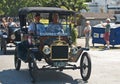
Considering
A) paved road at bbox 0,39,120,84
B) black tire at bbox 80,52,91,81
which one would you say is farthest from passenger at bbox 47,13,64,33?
paved road at bbox 0,39,120,84

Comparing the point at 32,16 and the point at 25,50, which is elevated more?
the point at 32,16

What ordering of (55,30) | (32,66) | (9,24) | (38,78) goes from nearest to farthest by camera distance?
1. (32,66)
2. (38,78)
3. (55,30)
4. (9,24)

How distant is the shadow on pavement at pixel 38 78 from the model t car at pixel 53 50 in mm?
358

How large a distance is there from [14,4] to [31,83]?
66.1m

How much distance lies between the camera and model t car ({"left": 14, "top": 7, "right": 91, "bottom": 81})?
11680mm

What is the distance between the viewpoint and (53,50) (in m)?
11.8

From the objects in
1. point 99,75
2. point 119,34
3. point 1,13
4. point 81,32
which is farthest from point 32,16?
point 1,13

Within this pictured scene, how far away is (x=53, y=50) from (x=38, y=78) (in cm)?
103

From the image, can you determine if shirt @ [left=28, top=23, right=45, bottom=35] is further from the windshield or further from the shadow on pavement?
the shadow on pavement

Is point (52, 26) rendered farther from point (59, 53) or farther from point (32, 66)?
point (32, 66)

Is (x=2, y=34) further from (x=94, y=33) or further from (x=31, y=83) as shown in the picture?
(x=31, y=83)

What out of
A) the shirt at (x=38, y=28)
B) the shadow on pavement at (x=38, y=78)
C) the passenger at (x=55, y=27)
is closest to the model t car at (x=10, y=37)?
the shadow on pavement at (x=38, y=78)

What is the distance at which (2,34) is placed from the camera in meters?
20.7

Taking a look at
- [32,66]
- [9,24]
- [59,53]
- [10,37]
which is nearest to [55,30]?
[59,53]
